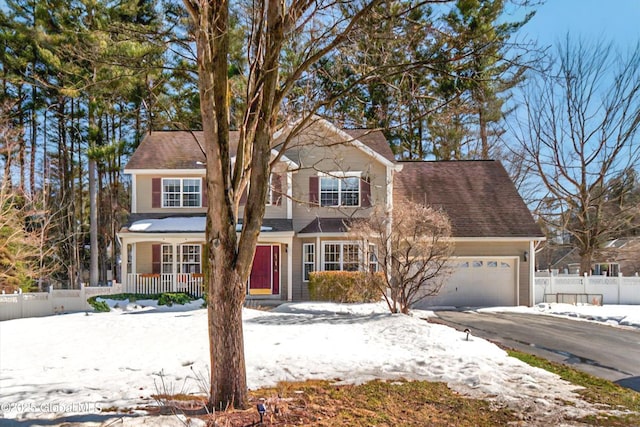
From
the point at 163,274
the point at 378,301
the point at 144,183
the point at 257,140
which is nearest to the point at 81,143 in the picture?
the point at 144,183

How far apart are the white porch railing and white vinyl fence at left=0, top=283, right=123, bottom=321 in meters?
0.58

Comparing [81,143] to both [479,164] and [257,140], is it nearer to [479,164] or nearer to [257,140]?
[479,164]

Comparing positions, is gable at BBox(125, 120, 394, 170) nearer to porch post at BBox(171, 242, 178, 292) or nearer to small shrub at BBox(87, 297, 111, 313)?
porch post at BBox(171, 242, 178, 292)

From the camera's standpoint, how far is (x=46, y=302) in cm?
1612

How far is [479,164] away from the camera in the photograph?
2306 centimetres

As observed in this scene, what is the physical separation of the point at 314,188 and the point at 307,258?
2.72 meters

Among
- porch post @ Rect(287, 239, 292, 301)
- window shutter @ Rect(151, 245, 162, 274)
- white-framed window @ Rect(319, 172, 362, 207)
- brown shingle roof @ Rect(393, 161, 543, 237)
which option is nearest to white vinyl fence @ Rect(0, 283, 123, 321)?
window shutter @ Rect(151, 245, 162, 274)

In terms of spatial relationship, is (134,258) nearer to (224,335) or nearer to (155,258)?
(155,258)

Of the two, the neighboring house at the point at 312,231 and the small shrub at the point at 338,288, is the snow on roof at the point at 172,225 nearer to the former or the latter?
the neighboring house at the point at 312,231

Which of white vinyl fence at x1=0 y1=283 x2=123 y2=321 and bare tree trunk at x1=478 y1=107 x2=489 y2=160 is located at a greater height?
bare tree trunk at x1=478 y1=107 x2=489 y2=160

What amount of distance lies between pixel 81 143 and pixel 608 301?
2695cm

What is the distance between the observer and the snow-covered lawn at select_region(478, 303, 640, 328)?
14.9m

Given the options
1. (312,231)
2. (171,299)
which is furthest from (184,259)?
(312,231)

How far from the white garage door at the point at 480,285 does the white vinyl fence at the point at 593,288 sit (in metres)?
2.39
